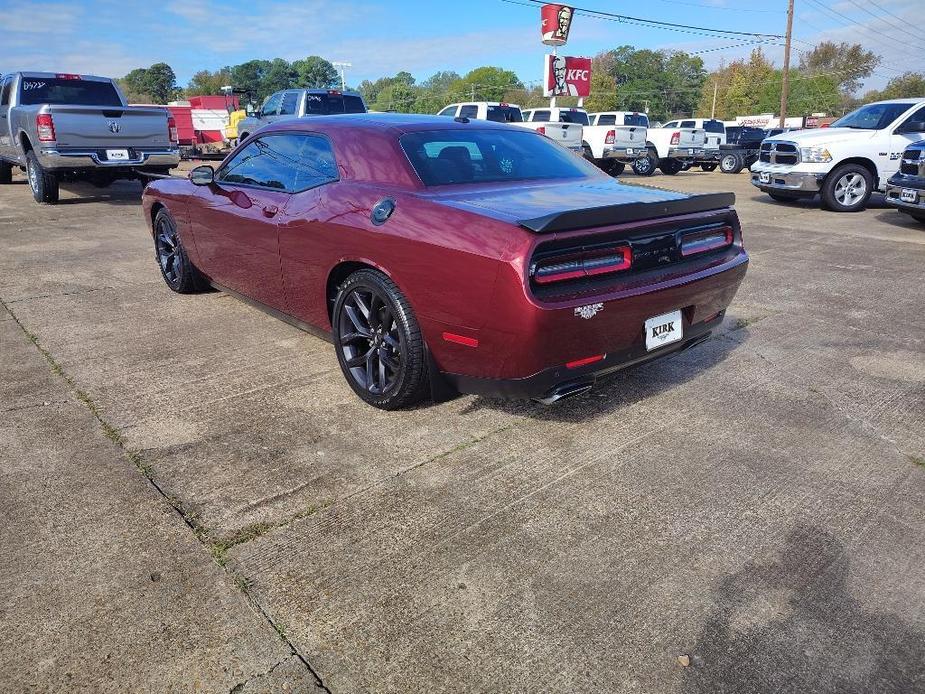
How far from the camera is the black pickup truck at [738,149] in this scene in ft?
73.2

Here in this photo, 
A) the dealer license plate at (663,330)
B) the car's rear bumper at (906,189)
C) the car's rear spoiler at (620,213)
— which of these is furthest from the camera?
the car's rear bumper at (906,189)

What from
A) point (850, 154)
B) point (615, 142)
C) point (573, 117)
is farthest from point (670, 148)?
point (850, 154)

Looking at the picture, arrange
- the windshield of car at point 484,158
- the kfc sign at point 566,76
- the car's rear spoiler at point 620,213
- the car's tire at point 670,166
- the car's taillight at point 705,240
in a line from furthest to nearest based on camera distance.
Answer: the kfc sign at point 566,76 → the car's tire at point 670,166 → the windshield of car at point 484,158 → the car's taillight at point 705,240 → the car's rear spoiler at point 620,213

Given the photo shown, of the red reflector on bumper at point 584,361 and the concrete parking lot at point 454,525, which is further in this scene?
the red reflector on bumper at point 584,361

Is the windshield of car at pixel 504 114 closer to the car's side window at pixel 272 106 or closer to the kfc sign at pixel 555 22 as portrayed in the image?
the car's side window at pixel 272 106

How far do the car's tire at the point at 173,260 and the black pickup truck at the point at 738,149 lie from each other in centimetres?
2012

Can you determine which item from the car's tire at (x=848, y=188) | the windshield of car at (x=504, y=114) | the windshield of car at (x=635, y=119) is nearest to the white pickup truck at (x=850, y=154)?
the car's tire at (x=848, y=188)

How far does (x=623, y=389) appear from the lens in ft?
12.5

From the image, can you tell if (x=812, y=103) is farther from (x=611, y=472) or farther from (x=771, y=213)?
(x=611, y=472)

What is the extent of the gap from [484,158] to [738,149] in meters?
21.6

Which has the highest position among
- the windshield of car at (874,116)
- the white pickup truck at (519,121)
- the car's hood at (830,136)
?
the white pickup truck at (519,121)

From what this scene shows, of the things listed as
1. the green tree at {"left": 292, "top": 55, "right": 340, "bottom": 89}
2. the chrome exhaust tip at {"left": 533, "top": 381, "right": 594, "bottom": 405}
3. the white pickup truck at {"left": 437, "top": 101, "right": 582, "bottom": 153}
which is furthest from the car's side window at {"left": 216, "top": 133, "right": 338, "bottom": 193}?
the green tree at {"left": 292, "top": 55, "right": 340, "bottom": 89}

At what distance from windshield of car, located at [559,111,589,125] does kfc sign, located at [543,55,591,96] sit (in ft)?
23.0

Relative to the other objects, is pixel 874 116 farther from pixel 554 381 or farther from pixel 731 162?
pixel 731 162
